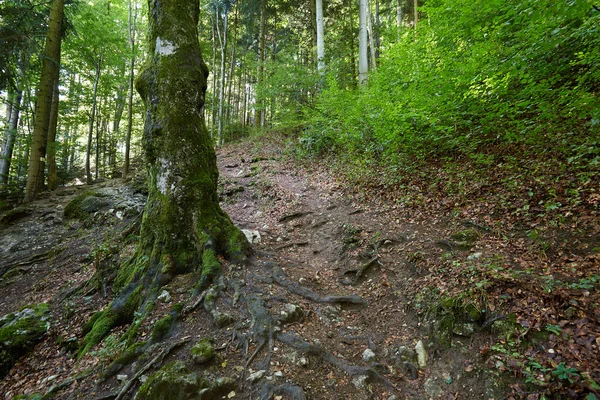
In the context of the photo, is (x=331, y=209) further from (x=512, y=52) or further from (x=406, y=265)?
(x=512, y=52)

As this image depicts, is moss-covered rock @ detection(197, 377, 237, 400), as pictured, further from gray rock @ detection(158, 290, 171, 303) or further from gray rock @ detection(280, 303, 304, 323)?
gray rock @ detection(158, 290, 171, 303)

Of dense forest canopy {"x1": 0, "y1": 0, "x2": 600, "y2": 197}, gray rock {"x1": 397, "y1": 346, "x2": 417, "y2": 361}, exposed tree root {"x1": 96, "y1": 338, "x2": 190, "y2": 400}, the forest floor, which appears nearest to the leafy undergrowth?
the forest floor

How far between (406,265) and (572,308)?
6.97 ft

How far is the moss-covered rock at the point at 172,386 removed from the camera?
8.48 ft

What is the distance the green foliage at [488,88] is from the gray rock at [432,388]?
3409 mm

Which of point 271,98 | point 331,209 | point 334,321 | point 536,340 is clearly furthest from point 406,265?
point 271,98

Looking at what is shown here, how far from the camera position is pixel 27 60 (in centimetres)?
908

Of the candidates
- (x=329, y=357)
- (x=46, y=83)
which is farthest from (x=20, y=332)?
(x=46, y=83)

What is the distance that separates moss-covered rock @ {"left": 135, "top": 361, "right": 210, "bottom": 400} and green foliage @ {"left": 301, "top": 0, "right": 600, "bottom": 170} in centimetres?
545

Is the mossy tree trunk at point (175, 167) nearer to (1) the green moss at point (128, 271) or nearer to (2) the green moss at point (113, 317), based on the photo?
(1) the green moss at point (128, 271)

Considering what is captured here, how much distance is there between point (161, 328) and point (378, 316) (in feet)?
9.49

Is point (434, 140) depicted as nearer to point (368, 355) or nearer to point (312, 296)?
point (312, 296)

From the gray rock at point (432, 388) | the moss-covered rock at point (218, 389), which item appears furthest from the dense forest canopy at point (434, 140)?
the gray rock at point (432, 388)

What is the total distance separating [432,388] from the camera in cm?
287
